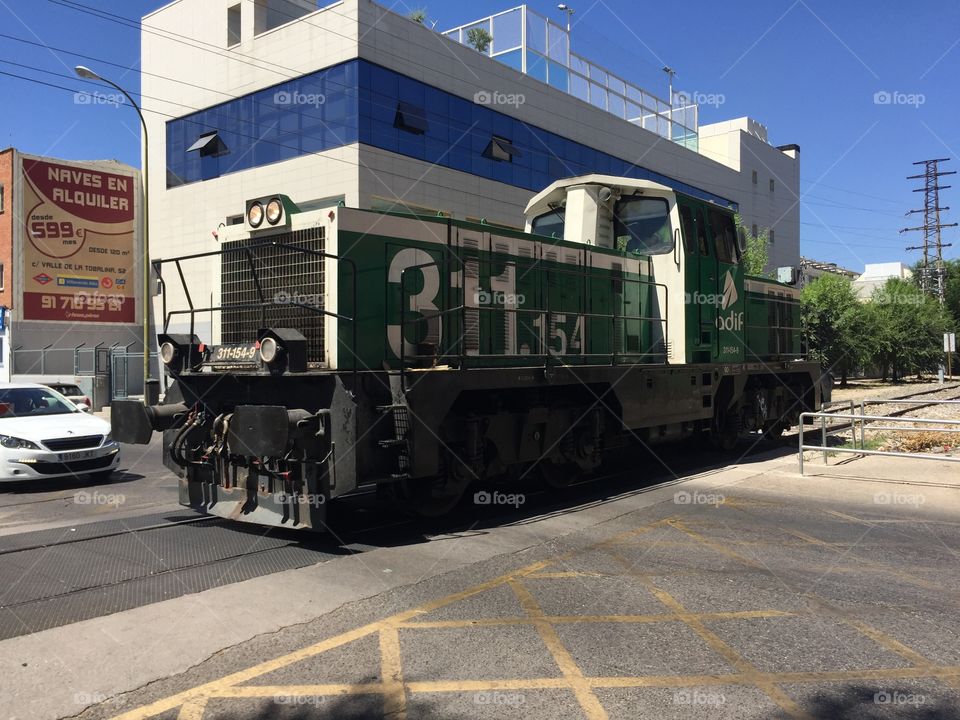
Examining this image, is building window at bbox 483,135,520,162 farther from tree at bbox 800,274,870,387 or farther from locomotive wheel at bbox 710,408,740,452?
tree at bbox 800,274,870,387

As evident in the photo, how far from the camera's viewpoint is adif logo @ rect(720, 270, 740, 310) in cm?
1127

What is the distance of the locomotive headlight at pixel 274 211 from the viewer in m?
7.11

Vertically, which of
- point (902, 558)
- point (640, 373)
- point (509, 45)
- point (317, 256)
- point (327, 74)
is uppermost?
point (509, 45)

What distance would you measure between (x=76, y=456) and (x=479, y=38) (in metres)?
23.3

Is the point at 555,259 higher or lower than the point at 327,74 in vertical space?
lower

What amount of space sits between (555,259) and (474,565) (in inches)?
171

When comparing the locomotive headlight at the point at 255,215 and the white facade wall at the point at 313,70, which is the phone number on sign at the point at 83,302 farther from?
the locomotive headlight at the point at 255,215

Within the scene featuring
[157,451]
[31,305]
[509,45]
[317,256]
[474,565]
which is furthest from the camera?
[31,305]

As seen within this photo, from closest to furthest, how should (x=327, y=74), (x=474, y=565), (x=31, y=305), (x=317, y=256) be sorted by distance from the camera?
(x=474, y=565)
(x=317, y=256)
(x=327, y=74)
(x=31, y=305)

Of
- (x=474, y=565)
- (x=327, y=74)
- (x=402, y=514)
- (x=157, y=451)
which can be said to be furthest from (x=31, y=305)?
(x=474, y=565)

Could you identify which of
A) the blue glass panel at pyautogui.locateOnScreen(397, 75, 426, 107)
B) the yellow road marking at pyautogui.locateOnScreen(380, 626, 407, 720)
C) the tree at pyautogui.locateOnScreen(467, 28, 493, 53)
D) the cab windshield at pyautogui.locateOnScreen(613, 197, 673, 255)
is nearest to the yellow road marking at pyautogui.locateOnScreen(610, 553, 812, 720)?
the yellow road marking at pyautogui.locateOnScreen(380, 626, 407, 720)

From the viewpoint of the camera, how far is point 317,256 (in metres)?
6.74

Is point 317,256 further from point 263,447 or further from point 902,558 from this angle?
point 902,558

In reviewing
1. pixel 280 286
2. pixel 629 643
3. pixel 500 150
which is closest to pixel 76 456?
pixel 280 286
